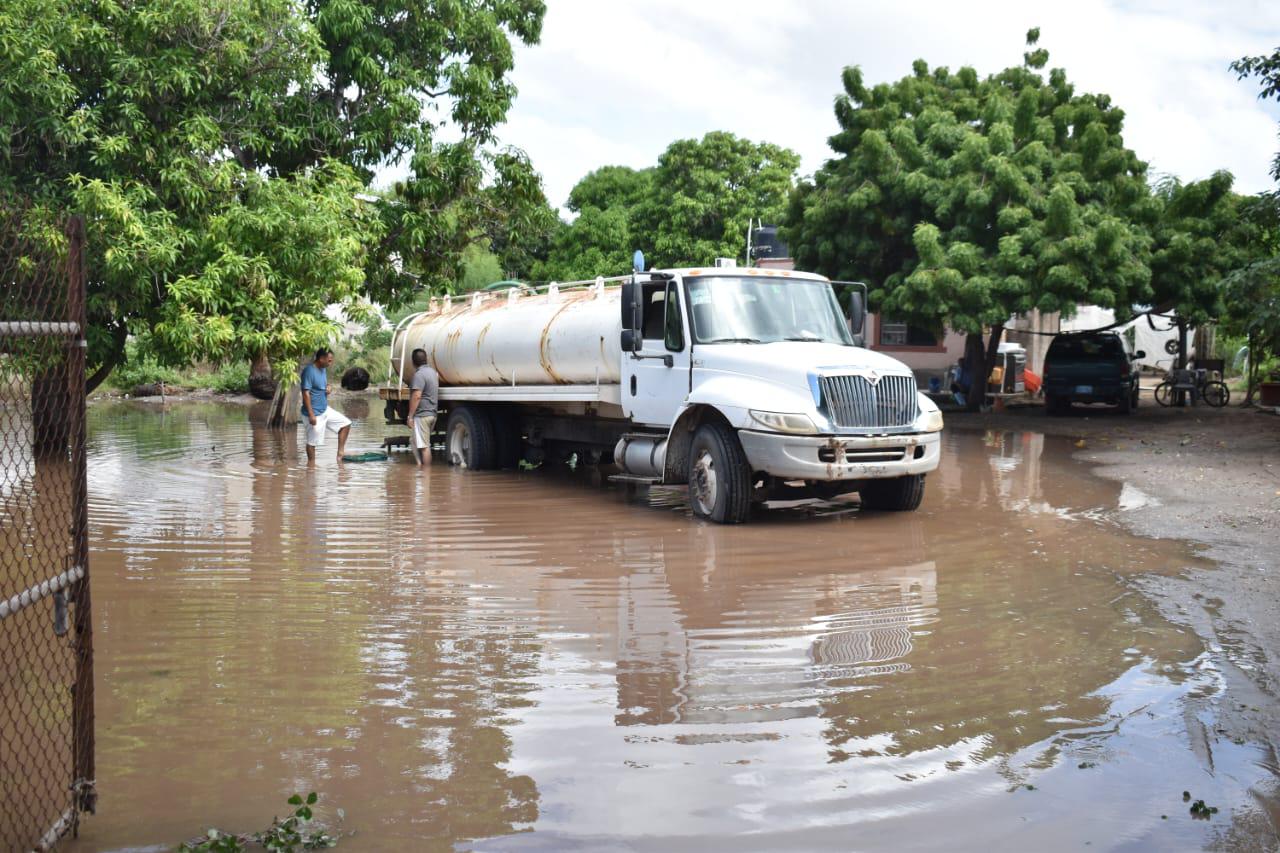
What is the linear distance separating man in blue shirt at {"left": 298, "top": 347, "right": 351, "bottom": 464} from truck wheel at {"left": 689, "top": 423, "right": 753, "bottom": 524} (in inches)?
280

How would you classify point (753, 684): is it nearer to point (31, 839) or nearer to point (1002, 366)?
point (31, 839)

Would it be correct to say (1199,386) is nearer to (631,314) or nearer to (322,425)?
(631,314)

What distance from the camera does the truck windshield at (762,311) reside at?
1293cm

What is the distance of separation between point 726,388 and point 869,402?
1.41 meters

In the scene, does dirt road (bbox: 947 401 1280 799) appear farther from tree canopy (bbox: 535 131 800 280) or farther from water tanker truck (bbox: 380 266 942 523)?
tree canopy (bbox: 535 131 800 280)

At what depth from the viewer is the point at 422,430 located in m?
18.5

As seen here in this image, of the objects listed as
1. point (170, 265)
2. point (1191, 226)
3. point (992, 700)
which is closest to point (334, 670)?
point (992, 700)

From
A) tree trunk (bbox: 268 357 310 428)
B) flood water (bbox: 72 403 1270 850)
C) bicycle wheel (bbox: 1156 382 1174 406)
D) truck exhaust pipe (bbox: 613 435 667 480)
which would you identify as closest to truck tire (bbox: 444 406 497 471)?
truck exhaust pipe (bbox: 613 435 667 480)

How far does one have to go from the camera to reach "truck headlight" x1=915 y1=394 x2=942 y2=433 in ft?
40.1

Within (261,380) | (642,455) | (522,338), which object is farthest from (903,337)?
(642,455)

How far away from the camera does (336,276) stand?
1623cm

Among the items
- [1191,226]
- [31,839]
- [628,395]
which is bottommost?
[31,839]

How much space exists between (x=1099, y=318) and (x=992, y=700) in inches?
1927

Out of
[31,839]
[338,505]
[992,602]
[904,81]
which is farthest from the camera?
[904,81]
